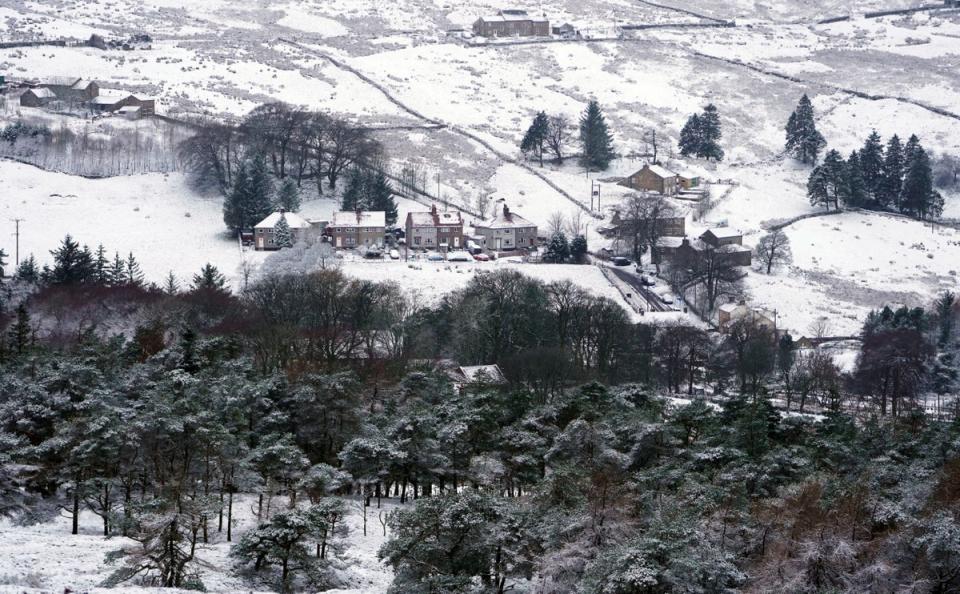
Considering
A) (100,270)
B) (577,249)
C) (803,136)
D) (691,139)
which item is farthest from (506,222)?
(803,136)

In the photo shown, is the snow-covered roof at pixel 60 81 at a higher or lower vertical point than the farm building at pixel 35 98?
higher

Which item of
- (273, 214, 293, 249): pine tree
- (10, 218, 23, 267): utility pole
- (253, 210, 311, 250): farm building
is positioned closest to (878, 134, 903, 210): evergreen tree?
(253, 210, 311, 250): farm building

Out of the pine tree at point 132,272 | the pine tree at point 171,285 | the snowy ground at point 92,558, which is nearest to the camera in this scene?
the snowy ground at point 92,558

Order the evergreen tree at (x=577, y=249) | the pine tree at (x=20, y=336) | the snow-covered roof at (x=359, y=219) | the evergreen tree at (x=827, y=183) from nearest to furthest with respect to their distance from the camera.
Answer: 1. the pine tree at (x=20, y=336)
2. the evergreen tree at (x=577, y=249)
3. the snow-covered roof at (x=359, y=219)
4. the evergreen tree at (x=827, y=183)

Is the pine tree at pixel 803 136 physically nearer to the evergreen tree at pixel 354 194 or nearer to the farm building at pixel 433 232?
the farm building at pixel 433 232

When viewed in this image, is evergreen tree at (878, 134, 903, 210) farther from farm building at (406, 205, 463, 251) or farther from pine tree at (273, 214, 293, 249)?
pine tree at (273, 214, 293, 249)

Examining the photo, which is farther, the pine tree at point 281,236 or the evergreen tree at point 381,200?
the evergreen tree at point 381,200

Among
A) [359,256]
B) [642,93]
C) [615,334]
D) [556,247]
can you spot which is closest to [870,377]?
[615,334]

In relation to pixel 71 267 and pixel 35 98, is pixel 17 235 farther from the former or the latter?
pixel 35 98

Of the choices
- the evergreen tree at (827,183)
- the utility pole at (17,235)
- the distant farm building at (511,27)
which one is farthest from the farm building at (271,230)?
the distant farm building at (511,27)
